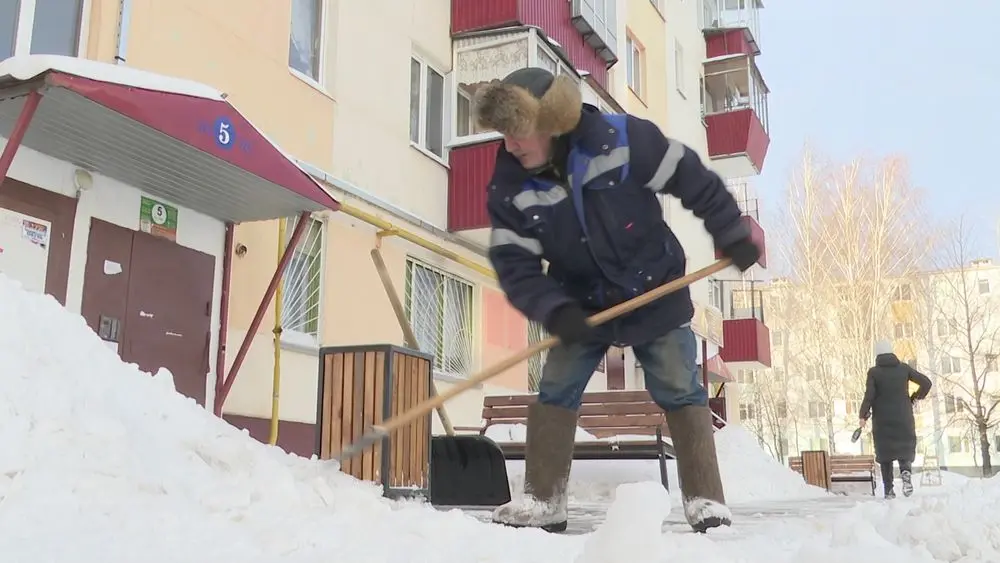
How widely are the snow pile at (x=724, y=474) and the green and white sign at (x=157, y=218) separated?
3.15 meters

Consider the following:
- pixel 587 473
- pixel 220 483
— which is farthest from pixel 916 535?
pixel 587 473

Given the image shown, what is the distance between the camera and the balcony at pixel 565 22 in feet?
35.5

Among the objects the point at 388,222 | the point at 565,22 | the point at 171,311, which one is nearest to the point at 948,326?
the point at 565,22

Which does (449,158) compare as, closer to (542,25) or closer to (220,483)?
(542,25)

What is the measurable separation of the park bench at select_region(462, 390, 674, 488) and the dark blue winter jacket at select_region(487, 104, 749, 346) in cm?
335

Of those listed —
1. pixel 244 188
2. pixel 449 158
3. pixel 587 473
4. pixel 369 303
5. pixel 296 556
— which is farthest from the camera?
pixel 449 158

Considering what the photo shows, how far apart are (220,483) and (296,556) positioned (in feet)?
2.93

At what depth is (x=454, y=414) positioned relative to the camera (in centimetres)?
988

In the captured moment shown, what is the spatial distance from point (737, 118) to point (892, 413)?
41.0 feet

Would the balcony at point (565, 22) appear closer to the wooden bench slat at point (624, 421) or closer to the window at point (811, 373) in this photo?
the wooden bench slat at point (624, 421)

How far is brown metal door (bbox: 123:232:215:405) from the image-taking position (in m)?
6.22

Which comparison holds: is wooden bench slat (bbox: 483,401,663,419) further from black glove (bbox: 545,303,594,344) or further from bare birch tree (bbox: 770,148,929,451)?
bare birch tree (bbox: 770,148,929,451)

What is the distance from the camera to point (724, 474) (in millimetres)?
9109

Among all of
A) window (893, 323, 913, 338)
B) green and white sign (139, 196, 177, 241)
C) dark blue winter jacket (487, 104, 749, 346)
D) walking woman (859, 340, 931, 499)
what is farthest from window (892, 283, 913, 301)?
dark blue winter jacket (487, 104, 749, 346)
